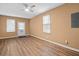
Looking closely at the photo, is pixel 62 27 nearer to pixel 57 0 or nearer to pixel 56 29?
pixel 56 29

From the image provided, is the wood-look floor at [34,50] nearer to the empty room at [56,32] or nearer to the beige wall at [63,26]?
the empty room at [56,32]

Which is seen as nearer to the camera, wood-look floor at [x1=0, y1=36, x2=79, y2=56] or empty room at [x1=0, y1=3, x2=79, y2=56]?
wood-look floor at [x1=0, y1=36, x2=79, y2=56]

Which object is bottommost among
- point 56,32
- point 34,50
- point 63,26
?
point 34,50

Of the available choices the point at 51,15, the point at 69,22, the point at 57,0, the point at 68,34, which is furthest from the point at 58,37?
the point at 57,0

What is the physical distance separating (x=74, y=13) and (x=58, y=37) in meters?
1.39

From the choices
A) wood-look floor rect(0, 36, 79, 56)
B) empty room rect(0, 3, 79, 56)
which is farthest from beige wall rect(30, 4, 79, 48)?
wood-look floor rect(0, 36, 79, 56)

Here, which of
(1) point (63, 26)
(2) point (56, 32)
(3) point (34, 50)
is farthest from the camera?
(2) point (56, 32)

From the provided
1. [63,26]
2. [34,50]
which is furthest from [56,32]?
[34,50]

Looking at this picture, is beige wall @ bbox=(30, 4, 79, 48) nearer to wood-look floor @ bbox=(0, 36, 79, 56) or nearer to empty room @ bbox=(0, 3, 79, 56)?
empty room @ bbox=(0, 3, 79, 56)

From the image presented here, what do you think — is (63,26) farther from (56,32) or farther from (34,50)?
(34,50)

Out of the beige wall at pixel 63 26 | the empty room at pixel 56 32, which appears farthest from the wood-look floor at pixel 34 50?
the beige wall at pixel 63 26

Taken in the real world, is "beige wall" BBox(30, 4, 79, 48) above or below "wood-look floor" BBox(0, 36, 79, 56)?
above

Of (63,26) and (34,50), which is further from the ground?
(63,26)

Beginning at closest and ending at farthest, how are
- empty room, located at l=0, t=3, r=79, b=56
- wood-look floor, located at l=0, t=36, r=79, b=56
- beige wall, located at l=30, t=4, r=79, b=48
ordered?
wood-look floor, located at l=0, t=36, r=79, b=56 < empty room, located at l=0, t=3, r=79, b=56 < beige wall, located at l=30, t=4, r=79, b=48
